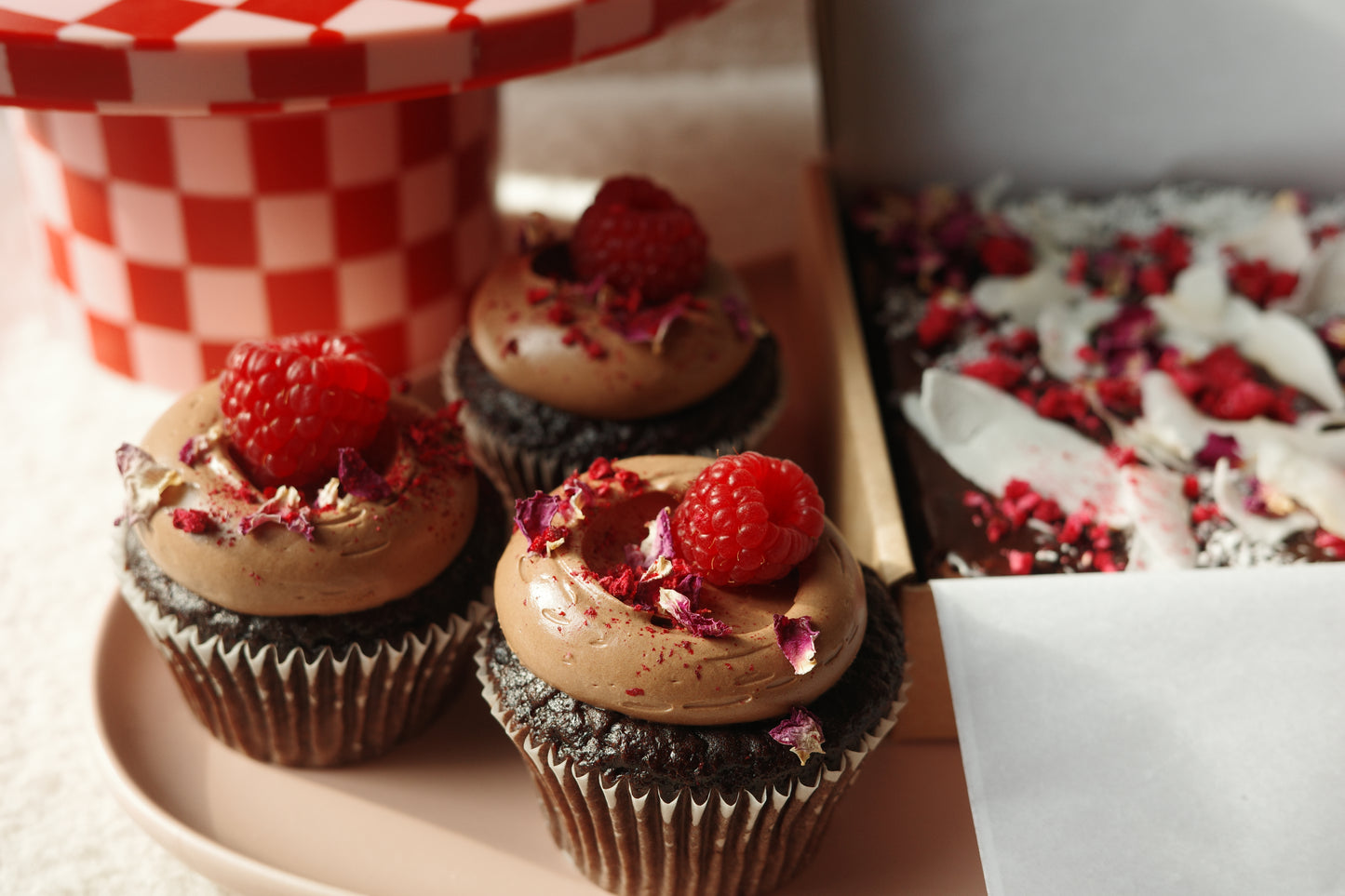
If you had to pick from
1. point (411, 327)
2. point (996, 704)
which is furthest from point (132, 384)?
point (996, 704)

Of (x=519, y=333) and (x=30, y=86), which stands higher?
(x=30, y=86)

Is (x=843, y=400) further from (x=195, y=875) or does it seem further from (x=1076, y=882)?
(x=195, y=875)

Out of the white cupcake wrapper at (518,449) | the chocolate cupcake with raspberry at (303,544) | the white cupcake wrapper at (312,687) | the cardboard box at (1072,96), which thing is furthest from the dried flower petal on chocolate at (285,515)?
the cardboard box at (1072,96)

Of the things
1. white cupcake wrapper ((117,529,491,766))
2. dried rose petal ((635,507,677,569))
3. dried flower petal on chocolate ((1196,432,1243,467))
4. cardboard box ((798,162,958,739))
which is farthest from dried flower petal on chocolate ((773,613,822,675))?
dried flower petal on chocolate ((1196,432,1243,467))

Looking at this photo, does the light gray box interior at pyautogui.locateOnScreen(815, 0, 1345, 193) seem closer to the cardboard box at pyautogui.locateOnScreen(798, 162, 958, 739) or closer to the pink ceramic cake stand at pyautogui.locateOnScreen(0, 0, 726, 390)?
the cardboard box at pyautogui.locateOnScreen(798, 162, 958, 739)

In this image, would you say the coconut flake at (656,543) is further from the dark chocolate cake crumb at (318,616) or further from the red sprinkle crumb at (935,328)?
the red sprinkle crumb at (935,328)
